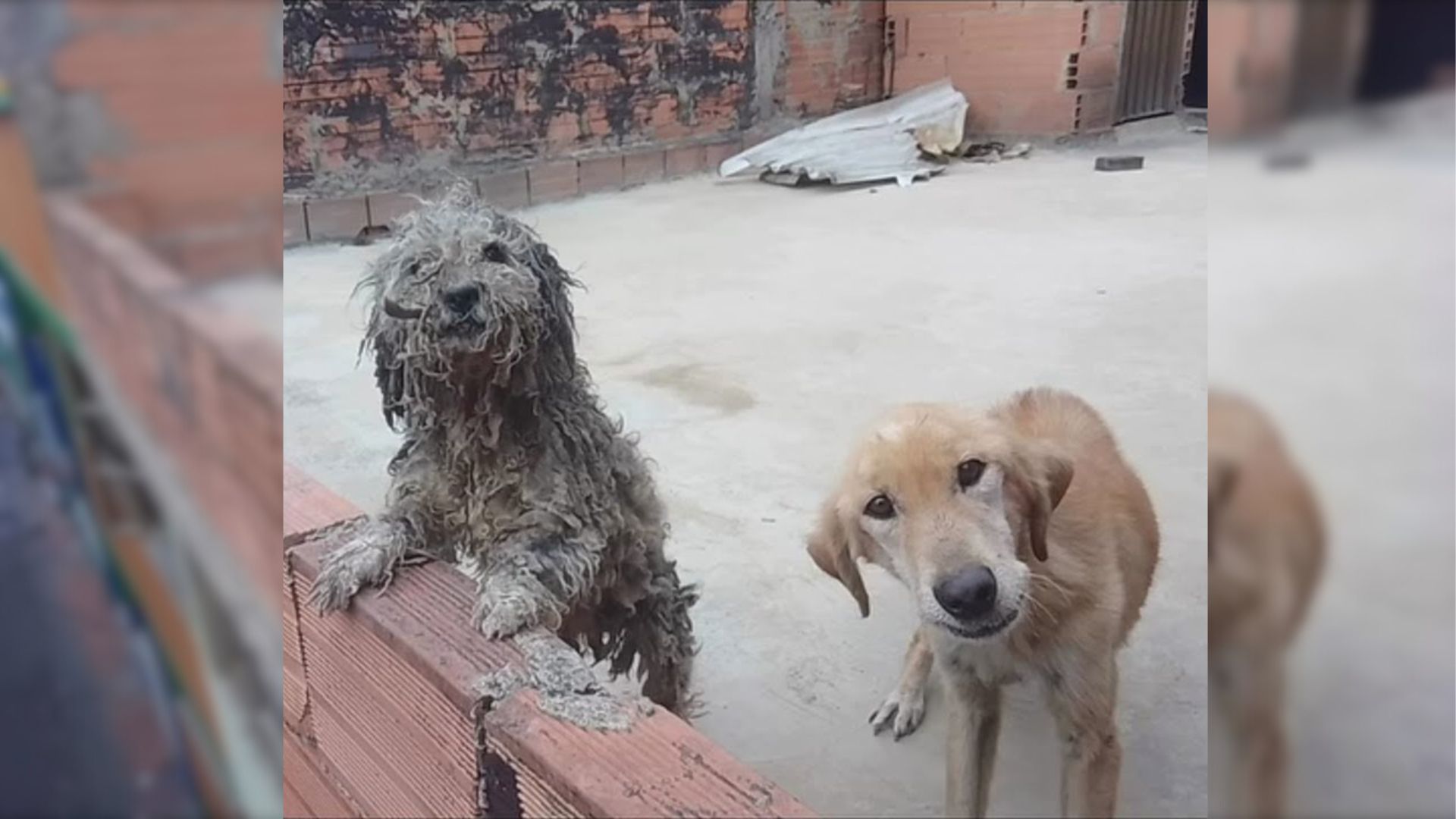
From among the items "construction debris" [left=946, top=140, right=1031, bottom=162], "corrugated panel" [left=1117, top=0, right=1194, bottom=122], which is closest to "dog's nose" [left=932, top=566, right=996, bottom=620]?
Result: "construction debris" [left=946, top=140, right=1031, bottom=162]

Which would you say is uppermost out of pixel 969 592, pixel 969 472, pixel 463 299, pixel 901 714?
pixel 463 299

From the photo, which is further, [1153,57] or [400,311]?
[1153,57]

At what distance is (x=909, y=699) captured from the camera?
2.54 m

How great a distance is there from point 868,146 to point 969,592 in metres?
7.72

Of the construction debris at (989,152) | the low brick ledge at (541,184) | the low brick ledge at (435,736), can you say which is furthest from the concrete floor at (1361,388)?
the construction debris at (989,152)

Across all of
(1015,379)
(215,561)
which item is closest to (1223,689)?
(215,561)

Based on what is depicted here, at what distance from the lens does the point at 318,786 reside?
2.31 meters

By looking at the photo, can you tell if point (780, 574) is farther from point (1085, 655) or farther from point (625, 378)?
point (625, 378)

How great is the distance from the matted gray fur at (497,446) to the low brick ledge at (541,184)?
4518 mm

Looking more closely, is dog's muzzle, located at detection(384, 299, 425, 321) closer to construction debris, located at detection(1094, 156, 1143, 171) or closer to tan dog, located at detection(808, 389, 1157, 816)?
tan dog, located at detection(808, 389, 1157, 816)

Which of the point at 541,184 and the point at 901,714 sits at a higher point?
the point at 541,184

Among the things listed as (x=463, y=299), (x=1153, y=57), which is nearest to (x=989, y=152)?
(x=1153, y=57)

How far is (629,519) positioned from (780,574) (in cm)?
96

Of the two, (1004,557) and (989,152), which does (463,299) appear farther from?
(989,152)
